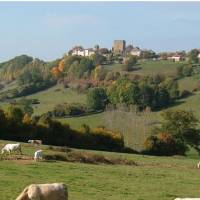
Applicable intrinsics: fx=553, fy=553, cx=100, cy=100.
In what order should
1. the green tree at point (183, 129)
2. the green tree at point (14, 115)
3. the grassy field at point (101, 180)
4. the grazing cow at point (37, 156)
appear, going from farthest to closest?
the green tree at point (183, 129) < the green tree at point (14, 115) < the grazing cow at point (37, 156) < the grassy field at point (101, 180)

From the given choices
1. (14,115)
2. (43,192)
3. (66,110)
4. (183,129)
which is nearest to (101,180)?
(43,192)

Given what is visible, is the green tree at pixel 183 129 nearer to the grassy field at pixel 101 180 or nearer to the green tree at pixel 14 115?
the green tree at pixel 14 115

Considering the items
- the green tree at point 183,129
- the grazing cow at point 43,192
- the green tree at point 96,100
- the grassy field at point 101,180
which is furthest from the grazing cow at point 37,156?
the green tree at point 96,100

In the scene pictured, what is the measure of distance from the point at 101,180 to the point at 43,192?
1289cm

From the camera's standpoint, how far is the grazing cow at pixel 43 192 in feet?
70.2

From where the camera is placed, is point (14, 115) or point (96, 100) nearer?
point (14, 115)

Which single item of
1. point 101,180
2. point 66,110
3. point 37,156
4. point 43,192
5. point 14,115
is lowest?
point 66,110

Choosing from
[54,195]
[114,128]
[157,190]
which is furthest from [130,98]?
[54,195]

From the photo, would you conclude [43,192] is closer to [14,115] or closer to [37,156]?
[37,156]

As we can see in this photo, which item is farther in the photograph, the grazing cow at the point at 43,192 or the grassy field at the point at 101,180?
the grassy field at the point at 101,180

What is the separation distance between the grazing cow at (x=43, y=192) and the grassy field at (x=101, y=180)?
307 cm

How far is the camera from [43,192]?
2173cm

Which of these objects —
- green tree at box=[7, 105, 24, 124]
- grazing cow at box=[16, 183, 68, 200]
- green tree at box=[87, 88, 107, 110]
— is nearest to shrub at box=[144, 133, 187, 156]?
green tree at box=[7, 105, 24, 124]

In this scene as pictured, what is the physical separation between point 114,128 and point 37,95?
66548 mm
